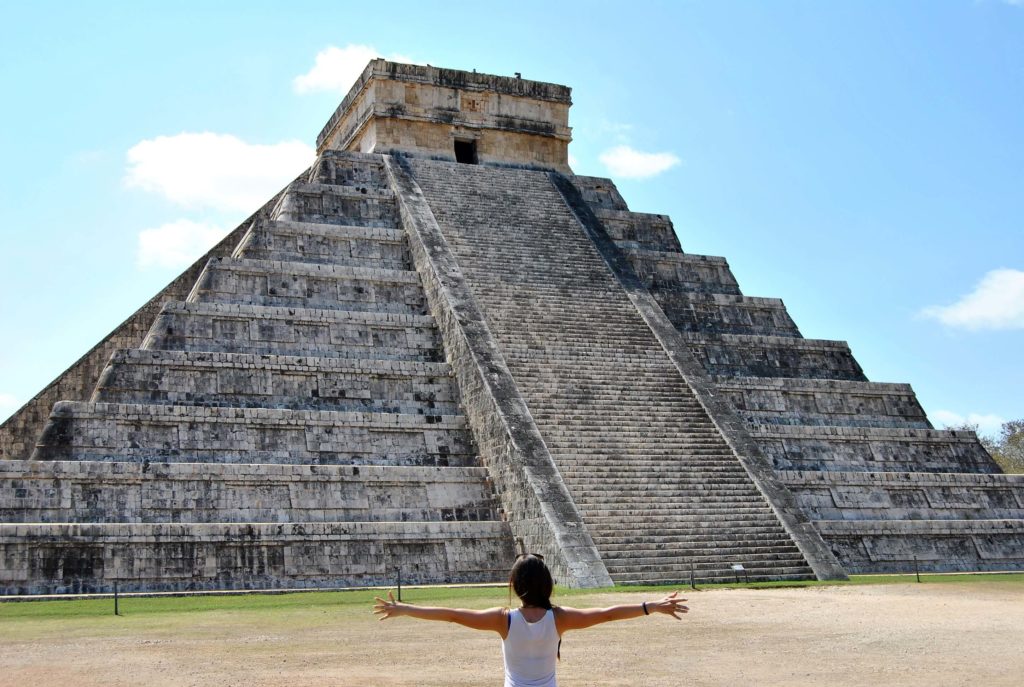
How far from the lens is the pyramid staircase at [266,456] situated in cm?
1548

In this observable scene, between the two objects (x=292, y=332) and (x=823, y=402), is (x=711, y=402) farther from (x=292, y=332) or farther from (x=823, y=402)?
(x=292, y=332)

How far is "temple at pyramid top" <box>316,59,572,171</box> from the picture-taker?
27.2m

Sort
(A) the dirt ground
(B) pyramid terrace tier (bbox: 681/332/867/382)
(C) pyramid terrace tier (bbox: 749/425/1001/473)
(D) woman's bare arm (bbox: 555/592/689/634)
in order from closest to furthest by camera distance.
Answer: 1. (D) woman's bare arm (bbox: 555/592/689/634)
2. (A) the dirt ground
3. (C) pyramid terrace tier (bbox: 749/425/1001/473)
4. (B) pyramid terrace tier (bbox: 681/332/867/382)

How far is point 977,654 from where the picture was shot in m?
9.23

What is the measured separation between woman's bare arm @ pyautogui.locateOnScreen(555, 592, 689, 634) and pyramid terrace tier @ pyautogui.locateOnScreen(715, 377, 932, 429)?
1701 centimetres

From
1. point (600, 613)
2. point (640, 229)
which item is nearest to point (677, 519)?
point (640, 229)

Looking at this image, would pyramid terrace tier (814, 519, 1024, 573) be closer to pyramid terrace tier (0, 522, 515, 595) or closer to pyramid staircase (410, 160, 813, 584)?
pyramid staircase (410, 160, 813, 584)

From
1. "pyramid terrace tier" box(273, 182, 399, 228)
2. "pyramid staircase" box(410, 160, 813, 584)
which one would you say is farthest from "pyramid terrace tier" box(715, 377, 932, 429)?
"pyramid terrace tier" box(273, 182, 399, 228)

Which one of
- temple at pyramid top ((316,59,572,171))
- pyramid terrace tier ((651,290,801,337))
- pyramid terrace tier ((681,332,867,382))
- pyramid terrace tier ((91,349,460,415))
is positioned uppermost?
temple at pyramid top ((316,59,572,171))

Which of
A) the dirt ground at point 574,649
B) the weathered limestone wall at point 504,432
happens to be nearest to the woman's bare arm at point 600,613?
the dirt ground at point 574,649

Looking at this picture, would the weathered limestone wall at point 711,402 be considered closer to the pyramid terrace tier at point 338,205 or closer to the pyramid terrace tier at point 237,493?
the pyramid terrace tier at point 237,493

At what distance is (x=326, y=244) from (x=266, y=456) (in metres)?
6.12

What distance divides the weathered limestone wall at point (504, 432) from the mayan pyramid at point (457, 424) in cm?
5

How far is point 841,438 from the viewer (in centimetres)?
2153
